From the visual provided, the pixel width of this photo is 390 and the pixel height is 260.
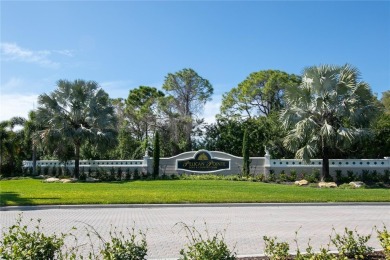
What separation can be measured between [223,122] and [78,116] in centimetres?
1747

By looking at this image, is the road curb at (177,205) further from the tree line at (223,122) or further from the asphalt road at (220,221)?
the tree line at (223,122)

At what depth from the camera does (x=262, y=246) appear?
783 centimetres

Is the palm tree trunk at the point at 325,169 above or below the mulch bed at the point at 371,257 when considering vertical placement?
above

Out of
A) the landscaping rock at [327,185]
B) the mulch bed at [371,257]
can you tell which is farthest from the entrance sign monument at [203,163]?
the mulch bed at [371,257]

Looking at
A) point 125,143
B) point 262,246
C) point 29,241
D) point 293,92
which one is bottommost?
point 262,246

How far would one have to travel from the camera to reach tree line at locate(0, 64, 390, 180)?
1056 inches

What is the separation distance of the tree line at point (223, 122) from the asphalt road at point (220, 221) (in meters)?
11.4

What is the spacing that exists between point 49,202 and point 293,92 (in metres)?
18.7

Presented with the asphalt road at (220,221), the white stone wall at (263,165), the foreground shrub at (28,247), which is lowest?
the asphalt road at (220,221)

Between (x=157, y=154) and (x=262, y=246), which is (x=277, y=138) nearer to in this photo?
(x=157, y=154)

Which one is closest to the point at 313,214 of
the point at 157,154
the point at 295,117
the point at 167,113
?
the point at 295,117

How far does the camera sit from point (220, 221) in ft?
37.1

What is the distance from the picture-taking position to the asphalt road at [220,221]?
8.36 metres

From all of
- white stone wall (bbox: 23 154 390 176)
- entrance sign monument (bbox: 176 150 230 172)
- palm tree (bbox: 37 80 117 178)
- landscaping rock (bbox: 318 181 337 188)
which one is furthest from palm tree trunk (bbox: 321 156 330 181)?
palm tree (bbox: 37 80 117 178)
